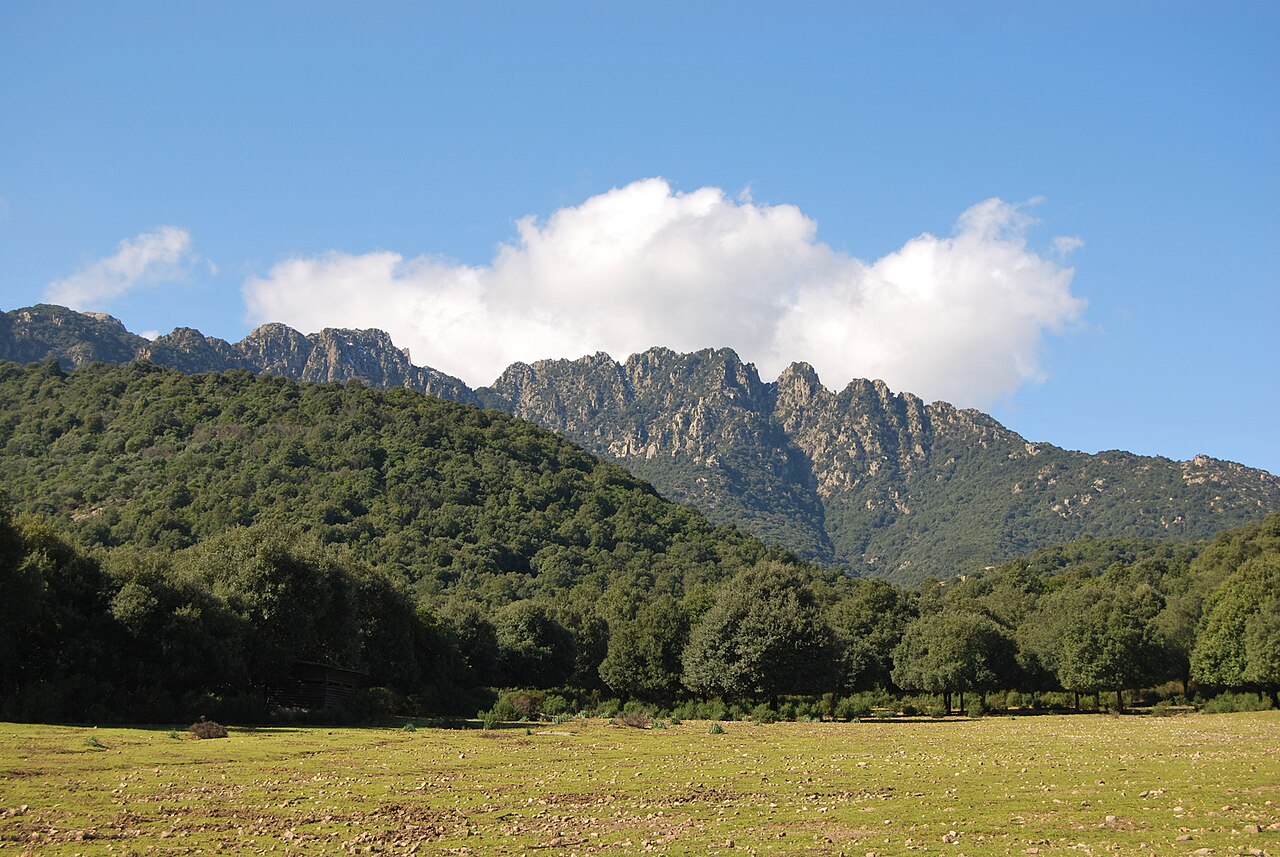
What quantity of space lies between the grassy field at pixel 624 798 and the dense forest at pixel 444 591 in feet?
33.9

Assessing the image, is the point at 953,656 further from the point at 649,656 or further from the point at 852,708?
the point at 649,656

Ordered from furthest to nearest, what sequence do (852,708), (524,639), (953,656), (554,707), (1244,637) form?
(524,639) < (953,656) < (1244,637) < (554,707) < (852,708)

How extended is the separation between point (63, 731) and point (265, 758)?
9763 millimetres

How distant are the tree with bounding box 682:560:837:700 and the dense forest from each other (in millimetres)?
146

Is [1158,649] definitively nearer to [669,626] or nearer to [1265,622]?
[1265,622]

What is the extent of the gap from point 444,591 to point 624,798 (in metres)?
94.1

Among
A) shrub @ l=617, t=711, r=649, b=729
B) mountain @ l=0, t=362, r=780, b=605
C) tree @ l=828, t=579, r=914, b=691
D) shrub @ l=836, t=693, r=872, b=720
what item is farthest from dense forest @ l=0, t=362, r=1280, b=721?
shrub @ l=617, t=711, r=649, b=729

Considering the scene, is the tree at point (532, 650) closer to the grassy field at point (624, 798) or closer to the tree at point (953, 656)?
the tree at point (953, 656)

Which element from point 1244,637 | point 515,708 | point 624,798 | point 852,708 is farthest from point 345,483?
point 624,798

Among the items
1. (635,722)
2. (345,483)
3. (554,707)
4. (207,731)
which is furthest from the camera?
(345,483)

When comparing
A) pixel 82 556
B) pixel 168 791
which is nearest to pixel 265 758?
pixel 168 791

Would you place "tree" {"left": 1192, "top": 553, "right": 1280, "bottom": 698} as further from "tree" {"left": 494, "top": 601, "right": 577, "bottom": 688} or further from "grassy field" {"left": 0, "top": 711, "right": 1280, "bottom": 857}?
"tree" {"left": 494, "top": 601, "right": 577, "bottom": 688}

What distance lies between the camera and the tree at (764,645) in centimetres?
5988

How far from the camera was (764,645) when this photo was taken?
2340 inches
